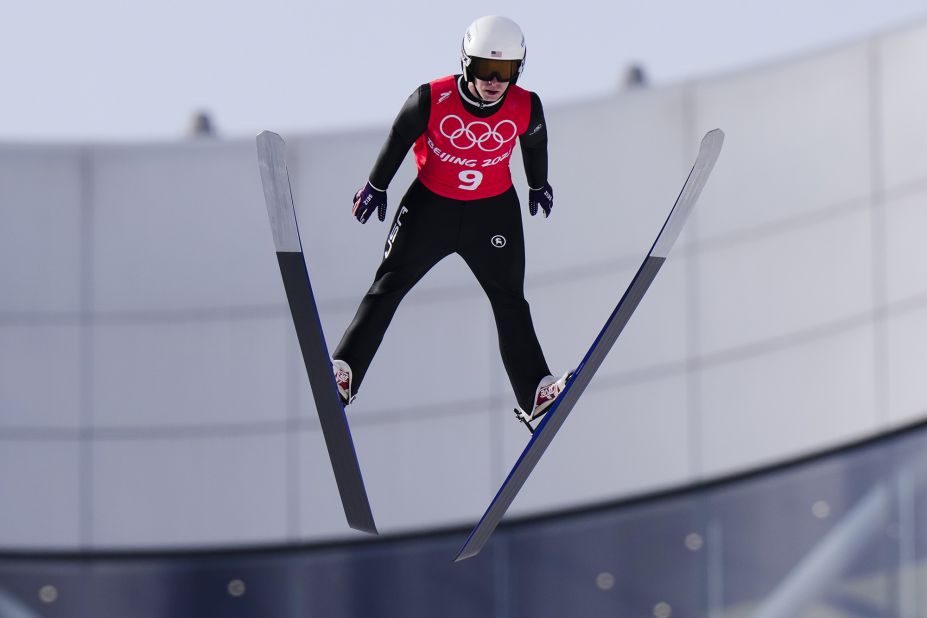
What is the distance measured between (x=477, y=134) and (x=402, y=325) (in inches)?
275

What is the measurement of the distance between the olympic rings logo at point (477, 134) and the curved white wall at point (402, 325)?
675 cm

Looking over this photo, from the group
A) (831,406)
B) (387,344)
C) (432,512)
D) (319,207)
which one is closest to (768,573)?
(831,406)

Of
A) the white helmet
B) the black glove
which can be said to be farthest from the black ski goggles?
the black glove

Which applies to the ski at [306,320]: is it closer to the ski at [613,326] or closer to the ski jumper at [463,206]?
the ski jumper at [463,206]

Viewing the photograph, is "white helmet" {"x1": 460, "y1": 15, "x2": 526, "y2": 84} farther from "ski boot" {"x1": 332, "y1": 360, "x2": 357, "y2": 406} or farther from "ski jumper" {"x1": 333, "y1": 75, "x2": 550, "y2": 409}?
"ski boot" {"x1": 332, "y1": 360, "x2": 357, "y2": 406}

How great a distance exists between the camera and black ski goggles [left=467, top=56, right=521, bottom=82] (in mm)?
5133

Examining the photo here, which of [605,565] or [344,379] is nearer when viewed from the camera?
[344,379]

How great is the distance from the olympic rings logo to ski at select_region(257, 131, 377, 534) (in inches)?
26.3

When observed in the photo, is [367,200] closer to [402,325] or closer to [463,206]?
[463,206]

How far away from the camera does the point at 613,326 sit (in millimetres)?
5824

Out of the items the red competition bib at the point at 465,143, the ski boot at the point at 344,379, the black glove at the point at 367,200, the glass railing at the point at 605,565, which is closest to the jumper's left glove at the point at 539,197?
the red competition bib at the point at 465,143

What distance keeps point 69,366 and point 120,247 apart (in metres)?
1.16

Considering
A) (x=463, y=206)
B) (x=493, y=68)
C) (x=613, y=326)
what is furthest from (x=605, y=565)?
(x=493, y=68)

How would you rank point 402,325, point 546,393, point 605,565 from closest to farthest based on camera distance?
point 546,393 < point 605,565 < point 402,325
